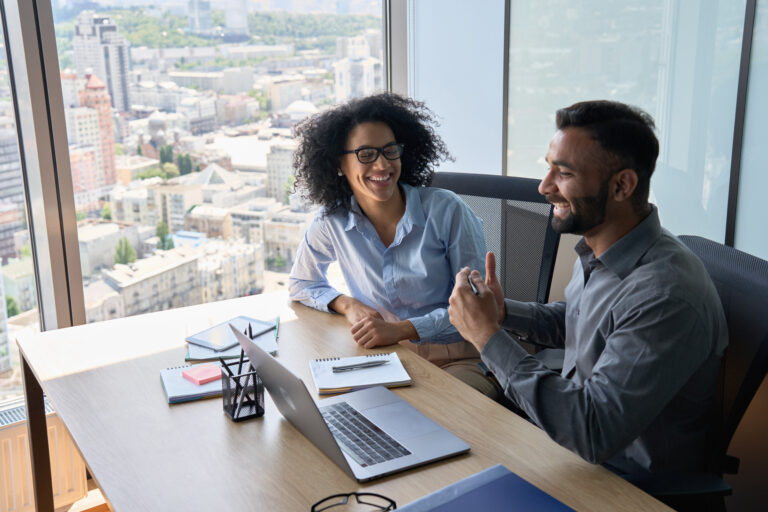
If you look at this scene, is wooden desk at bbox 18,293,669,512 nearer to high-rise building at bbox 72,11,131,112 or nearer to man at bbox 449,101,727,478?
man at bbox 449,101,727,478

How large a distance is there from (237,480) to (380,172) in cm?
113

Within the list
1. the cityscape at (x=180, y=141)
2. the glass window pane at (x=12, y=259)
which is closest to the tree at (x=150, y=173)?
the cityscape at (x=180, y=141)

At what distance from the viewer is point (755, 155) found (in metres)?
2.06

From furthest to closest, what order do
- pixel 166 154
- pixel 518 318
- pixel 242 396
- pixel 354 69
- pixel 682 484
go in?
pixel 354 69 → pixel 166 154 → pixel 518 318 → pixel 242 396 → pixel 682 484

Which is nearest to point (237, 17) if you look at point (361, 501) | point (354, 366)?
point (354, 366)

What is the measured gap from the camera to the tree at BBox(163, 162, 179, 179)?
8.79 ft

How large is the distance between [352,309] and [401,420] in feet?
2.15

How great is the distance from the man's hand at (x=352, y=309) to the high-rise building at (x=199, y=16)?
1.31 meters

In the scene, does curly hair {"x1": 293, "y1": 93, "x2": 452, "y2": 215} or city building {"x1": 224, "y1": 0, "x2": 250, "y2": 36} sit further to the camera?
city building {"x1": 224, "y1": 0, "x2": 250, "y2": 36}

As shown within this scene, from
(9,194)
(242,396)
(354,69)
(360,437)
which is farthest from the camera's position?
(354,69)

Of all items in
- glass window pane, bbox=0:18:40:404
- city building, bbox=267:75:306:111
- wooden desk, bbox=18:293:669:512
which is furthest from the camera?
city building, bbox=267:75:306:111

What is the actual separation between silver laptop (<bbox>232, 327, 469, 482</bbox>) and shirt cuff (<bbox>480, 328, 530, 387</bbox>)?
0.15 metres

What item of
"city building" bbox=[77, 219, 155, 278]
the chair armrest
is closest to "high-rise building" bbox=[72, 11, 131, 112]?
"city building" bbox=[77, 219, 155, 278]

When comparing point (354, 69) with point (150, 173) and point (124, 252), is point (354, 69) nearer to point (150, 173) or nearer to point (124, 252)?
point (150, 173)
